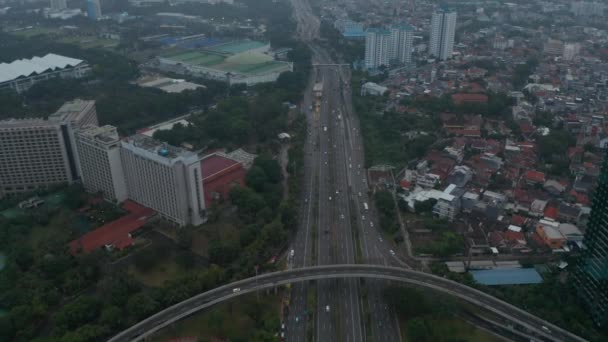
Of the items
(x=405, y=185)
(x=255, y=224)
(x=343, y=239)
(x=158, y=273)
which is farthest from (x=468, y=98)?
(x=158, y=273)

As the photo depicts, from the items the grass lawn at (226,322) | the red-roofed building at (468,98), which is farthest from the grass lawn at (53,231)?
the red-roofed building at (468,98)

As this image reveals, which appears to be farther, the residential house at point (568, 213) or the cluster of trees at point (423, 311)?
the residential house at point (568, 213)

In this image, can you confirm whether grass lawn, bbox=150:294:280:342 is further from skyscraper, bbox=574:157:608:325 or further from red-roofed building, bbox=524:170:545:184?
red-roofed building, bbox=524:170:545:184

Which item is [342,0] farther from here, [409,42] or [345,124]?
[345,124]

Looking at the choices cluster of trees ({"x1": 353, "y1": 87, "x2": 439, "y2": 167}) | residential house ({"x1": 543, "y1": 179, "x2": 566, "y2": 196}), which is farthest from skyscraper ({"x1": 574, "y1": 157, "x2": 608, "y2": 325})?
cluster of trees ({"x1": 353, "y1": 87, "x2": 439, "y2": 167})

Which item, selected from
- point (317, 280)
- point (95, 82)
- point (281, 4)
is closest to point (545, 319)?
point (317, 280)

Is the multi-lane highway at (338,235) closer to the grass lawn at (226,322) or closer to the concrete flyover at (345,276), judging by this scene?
the concrete flyover at (345,276)
